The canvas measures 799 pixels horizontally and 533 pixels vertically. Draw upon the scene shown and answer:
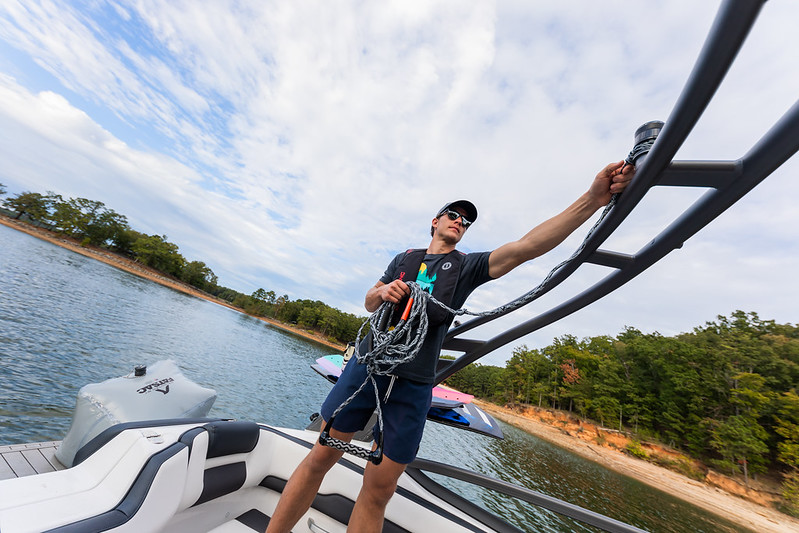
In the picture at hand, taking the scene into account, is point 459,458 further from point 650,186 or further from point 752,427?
point 752,427

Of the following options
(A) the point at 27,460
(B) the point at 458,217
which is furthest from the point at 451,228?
(A) the point at 27,460

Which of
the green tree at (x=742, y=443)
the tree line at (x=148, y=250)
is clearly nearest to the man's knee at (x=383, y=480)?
the green tree at (x=742, y=443)

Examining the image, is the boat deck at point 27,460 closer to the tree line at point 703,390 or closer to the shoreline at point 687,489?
the shoreline at point 687,489

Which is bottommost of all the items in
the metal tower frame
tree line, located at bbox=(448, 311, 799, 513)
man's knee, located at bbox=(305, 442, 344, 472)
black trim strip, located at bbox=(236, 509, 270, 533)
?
black trim strip, located at bbox=(236, 509, 270, 533)

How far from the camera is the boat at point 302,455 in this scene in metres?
0.83

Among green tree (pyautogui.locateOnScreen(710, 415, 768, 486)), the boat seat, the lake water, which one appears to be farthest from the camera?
green tree (pyautogui.locateOnScreen(710, 415, 768, 486))

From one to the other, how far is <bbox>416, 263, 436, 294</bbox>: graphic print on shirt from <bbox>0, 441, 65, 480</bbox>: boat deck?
284 cm

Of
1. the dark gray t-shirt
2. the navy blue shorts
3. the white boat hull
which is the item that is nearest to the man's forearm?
the dark gray t-shirt

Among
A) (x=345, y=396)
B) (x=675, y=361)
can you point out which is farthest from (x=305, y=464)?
(x=675, y=361)

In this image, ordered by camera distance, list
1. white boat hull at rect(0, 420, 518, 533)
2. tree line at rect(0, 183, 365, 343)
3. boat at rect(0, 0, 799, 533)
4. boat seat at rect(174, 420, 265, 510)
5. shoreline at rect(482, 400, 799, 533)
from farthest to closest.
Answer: tree line at rect(0, 183, 365, 343) < shoreline at rect(482, 400, 799, 533) < boat seat at rect(174, 420, 265, 510) < white boat hull at rect(0, 420, 518, 533) < boat at rect(0, 0, 799, 533)

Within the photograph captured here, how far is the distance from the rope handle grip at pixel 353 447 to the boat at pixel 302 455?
2.27ft

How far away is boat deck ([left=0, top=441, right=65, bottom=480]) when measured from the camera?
198cm

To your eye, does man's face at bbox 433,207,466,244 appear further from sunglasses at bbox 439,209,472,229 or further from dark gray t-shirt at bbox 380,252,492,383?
dark gray t-shirt at bbox 380,252,492,383

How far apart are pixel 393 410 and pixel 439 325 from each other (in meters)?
0.45
